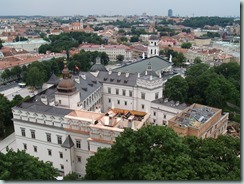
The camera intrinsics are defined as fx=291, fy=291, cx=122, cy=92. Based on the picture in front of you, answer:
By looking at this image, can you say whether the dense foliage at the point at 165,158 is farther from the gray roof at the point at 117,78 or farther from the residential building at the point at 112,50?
the residential building at the point at 112,50

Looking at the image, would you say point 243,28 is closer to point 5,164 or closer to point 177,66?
point 5,164

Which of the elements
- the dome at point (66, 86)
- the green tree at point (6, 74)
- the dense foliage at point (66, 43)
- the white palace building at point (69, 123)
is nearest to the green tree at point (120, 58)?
the dense foliage at point (66, 43)

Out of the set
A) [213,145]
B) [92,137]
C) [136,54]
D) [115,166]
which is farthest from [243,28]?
[136,54]

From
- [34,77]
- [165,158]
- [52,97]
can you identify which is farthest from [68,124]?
[34,77]

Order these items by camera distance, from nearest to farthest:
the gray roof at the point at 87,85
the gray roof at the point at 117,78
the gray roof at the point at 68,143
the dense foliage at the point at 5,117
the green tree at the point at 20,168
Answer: the green tree at the point at 20,168 < the gray roof at the point at 68,143 < the dense foliage at the point at 5,117 < the gray roof at the point at 87,85 < the gray roof at the point at 117,78

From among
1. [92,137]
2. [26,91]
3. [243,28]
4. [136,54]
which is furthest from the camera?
[136,54]

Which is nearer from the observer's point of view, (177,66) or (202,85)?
(202,85)
